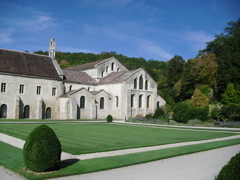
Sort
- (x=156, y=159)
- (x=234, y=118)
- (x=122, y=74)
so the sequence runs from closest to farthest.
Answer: (x=156, y=159)
(x=234, y=118)
(x=122, y=74)

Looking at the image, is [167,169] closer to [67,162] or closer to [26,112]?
[67,162]

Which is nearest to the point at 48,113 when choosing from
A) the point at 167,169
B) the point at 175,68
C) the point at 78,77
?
the point at 78,77

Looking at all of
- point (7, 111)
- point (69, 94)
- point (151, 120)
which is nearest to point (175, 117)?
point (151, 120)

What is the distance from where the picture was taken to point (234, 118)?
119 feet

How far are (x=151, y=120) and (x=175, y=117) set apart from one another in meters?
3.89

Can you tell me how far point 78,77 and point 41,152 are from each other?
42.0 metres

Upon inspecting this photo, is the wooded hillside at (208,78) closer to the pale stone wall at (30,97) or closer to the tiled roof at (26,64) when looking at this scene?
the pale stone wall at (30,97)

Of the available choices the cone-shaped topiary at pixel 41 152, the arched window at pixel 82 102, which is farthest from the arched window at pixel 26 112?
the cone-shaped topiary at pixel 41 152

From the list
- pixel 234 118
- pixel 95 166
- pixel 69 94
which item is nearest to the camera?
pixel 95 166

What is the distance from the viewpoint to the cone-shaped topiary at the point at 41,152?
8055 millimetres

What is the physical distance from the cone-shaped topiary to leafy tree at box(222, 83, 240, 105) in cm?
4388

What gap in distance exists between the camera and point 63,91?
44.7 metres

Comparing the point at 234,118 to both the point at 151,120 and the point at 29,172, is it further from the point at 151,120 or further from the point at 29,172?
the point at 29,172

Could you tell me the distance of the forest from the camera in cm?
3722
